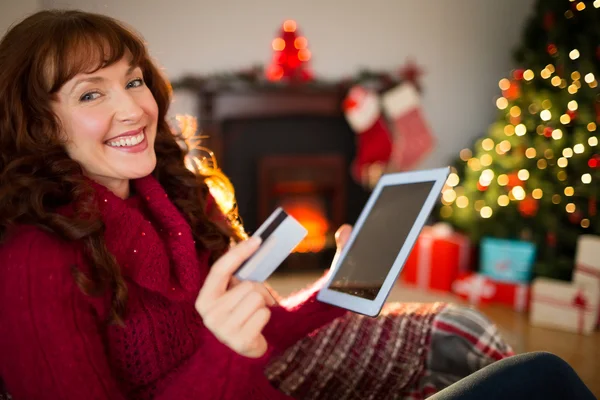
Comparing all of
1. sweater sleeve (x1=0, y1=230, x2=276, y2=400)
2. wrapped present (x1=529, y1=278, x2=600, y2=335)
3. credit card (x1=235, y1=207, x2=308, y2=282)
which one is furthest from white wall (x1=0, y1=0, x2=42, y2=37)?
wrapped present (x1=529, y1=278, x2=600, y2=335)

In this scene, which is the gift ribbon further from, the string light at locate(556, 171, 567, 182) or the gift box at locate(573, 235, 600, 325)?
the string light at locate(556, 171, 567, 182)

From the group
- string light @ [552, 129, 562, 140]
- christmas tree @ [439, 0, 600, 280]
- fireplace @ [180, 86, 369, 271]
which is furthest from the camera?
fireplace @ [180, 86, 369, 271]

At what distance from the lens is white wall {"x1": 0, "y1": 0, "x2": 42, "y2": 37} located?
4.25ft

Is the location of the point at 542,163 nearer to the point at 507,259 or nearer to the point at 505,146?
the point at 505,146

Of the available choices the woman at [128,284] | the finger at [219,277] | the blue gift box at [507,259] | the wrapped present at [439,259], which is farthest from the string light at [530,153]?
the finger at [219,277]

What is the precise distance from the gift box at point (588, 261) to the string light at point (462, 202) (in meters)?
0.74

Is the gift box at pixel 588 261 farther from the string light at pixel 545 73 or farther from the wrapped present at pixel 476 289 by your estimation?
the string light at pixel 545 73

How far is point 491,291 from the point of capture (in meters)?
2.87

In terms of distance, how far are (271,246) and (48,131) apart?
456 mm

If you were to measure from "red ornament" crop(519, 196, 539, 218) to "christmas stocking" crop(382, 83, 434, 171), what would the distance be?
0.85 metres

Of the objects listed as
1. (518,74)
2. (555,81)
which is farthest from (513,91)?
(555,81)

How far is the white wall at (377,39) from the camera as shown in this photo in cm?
308

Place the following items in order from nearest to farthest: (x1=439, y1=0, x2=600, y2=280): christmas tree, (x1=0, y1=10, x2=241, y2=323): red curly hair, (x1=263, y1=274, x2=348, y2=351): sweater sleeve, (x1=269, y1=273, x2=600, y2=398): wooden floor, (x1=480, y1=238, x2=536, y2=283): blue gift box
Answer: (x1=0, y1=10, x2=241, y2=323): red curly hair, (x1=263, y1=274, x2=348, y2=351): sweater sleeve, (x1=269, y1=273, x2=600, y2=398): wooden floor, (x1=439, y1=0, x2=600, y2=280): christmas tree, (x1=480, y1=238, x2=536, y2=283): blue gift box

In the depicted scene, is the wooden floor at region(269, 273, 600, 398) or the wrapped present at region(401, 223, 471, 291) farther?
the wrapped present at region(401, 223, 471, 291)
